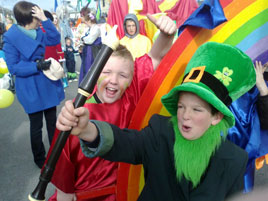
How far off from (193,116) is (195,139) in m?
0.10

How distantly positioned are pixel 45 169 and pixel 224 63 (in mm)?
672

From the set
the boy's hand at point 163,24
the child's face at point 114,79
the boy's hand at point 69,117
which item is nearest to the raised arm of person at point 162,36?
the boy's hand at point 163,24

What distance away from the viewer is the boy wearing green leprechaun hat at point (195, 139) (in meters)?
0.79

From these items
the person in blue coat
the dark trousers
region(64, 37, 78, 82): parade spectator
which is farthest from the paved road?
region(64, 37, 78, 82): parade spectator

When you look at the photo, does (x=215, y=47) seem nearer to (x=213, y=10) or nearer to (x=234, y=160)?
(x=213, y=10)

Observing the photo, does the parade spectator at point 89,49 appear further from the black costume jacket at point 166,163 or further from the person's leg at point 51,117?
the black costume jacket at point 166,163

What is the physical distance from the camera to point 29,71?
2.04 meters

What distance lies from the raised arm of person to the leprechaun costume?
0.21 meters

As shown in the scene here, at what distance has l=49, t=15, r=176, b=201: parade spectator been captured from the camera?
3.35ft

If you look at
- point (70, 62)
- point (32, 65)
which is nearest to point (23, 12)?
point (32, 65)

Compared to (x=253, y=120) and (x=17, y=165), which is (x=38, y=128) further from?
(x=253, y=120)

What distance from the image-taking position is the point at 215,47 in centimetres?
82

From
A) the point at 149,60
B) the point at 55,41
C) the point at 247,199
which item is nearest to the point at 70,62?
the point at 55,41

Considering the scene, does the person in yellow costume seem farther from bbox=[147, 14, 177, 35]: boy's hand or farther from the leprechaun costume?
the leprechaun costume
